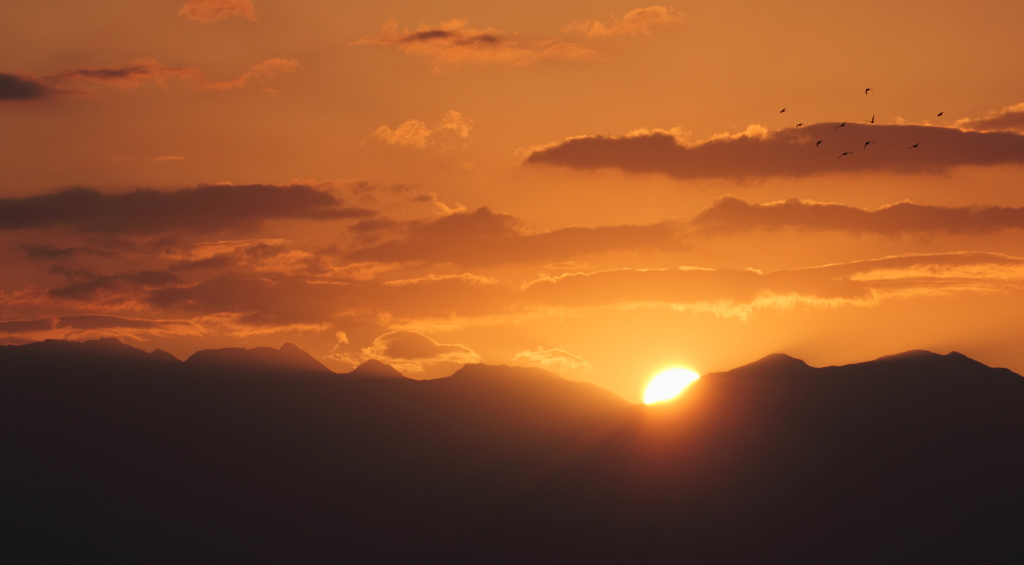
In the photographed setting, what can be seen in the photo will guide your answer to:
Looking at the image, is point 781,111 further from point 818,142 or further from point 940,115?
point 940,115

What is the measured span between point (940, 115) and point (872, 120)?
2215 centimetres

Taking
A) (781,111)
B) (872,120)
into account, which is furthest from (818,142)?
(872,120)

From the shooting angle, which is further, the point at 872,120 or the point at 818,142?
the point at 818,142

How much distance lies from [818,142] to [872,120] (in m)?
20.6

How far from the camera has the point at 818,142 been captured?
142 meters

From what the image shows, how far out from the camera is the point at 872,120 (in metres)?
122

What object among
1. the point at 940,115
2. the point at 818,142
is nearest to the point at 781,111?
the point at 818,142

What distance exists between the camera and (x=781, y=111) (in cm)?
13438

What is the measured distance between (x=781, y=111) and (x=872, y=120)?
1505cm

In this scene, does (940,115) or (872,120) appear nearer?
(872,120)

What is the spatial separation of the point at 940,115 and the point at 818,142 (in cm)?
1552

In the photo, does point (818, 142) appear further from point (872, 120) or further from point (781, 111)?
point (872, 120)
